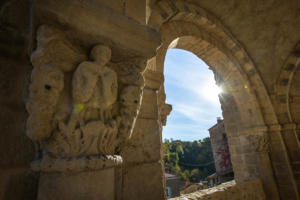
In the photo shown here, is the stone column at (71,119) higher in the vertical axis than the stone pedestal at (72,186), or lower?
higher


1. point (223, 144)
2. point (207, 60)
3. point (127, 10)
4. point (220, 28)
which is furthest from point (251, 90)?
point (223, 144)

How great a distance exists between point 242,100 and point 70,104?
3852mm

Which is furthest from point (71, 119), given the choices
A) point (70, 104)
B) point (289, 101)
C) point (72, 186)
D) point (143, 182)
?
point (289, 101)

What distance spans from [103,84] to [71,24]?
0.35 m

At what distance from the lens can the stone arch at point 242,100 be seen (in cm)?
312

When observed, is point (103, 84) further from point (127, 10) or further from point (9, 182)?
point (9, 182)

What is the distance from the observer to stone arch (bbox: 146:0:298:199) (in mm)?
3115

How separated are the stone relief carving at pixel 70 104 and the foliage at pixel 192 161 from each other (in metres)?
17.3

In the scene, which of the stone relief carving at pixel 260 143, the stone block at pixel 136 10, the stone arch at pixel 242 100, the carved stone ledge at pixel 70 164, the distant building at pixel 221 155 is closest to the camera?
the carved stone ledge at pixel 70 164

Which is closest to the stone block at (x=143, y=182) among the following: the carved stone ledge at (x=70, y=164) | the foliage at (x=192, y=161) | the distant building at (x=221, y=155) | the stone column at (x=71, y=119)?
the stone column at (x=71, y=119)

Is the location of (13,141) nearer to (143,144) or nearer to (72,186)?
(72,186)

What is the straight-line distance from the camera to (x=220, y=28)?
325cm

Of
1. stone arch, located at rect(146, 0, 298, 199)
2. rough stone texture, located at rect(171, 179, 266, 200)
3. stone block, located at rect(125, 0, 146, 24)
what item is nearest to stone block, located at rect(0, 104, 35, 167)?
stone block, located at rect(125, 0, 146, 24)

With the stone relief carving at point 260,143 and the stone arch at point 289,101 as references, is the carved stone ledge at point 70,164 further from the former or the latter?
the stone arch at point 289,101
